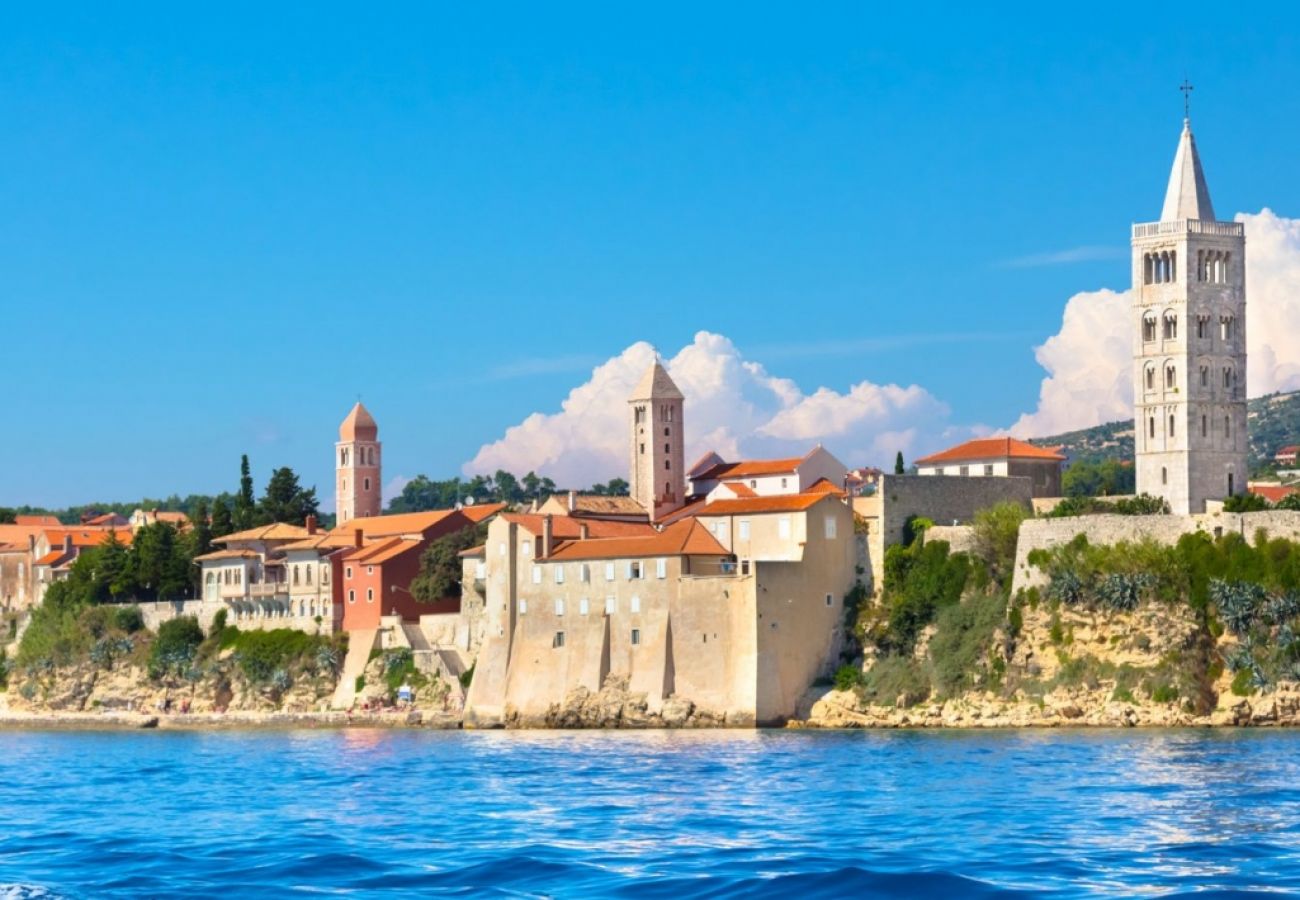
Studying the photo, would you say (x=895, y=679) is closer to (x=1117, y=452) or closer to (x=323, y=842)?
(x=323, y=842)

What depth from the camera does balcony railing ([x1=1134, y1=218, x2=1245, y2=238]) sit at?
2729 inches

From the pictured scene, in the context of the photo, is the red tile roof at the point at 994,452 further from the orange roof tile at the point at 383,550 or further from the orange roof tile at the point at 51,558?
the orange roof tile at the point at 51,558

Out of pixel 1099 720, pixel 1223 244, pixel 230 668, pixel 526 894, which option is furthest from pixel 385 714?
pixel 526 894

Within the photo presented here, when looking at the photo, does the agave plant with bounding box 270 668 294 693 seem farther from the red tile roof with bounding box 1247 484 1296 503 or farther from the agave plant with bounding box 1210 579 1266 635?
the red tile roof with bounding box 1247 484 1296 503

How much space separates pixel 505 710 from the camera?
6800 centimetres

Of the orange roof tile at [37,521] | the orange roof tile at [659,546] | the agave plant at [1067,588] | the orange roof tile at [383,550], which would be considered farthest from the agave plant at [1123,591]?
the orange roof tile at [37,521]

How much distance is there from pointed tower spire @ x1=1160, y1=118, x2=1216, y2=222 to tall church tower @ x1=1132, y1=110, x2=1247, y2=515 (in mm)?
32

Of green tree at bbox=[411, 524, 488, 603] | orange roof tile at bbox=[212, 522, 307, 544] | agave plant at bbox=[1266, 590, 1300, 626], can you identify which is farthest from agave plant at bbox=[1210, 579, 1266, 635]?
orange roof tile at bbox=[212, 522, 307, 544]

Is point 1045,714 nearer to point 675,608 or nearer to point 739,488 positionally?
point 675,608

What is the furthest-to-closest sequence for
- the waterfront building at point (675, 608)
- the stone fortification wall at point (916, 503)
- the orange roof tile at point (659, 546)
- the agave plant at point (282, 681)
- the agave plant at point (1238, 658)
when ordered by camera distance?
the agave plant at point (282, 681) → the stone fortification wall at point (916, 503) → the orange roof tile at point (659, 546) → the waterfront building at point (675, 608) → the agave plant at point (1238, 658)

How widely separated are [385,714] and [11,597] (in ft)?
126

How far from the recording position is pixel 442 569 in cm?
7694

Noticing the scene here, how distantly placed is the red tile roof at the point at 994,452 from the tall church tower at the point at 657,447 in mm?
10090

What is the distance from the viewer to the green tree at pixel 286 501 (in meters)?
96.6
